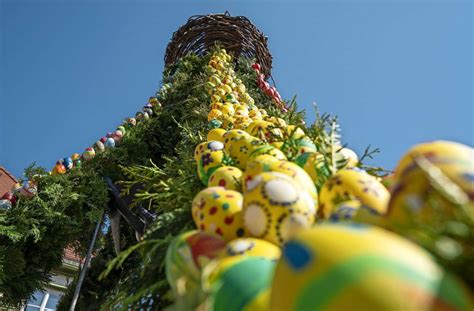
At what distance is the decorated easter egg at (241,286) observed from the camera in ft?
1.81

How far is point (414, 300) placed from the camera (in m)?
0.40

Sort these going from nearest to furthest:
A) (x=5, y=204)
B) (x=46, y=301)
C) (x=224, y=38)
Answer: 1. (x=5, y=204)
2. (x=224, y=38)
3. (x=46, y=301)

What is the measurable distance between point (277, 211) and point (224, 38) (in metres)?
4.25

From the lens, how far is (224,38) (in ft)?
15.5

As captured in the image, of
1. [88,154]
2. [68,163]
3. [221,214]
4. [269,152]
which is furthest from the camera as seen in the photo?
[88,154]

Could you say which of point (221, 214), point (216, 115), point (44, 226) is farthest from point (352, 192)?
point (44, 226)

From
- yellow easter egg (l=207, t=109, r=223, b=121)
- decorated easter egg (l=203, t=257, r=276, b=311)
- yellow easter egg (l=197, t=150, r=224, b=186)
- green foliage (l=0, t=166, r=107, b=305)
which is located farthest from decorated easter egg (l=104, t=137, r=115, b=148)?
decorated easter egg (l=203, t=257, r=276, b=311)

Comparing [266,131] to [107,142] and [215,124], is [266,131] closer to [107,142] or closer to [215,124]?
[215,124]

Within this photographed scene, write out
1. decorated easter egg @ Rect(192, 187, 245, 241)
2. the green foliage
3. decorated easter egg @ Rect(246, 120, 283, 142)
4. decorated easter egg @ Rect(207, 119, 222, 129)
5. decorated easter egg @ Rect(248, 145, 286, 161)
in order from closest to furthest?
decorated easter egg @ Rect(192, 187, 245, 241) → decorated easter egg @ Rect(248, 145, 286, 161) → decorated easter egg @ Rect(246, 120, 283, 142) → decorated easter egg @ Rect(207, 119, 222, 129) → the green foliage

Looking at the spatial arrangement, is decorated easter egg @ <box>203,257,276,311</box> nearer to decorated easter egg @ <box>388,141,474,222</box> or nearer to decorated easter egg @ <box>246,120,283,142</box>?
decorated easter egg @ <box>388,141,474,222</box>

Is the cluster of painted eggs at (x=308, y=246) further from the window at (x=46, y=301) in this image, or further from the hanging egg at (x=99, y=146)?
the window at (x=46, y=301)

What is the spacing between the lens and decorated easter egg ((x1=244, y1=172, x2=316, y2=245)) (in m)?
0.74

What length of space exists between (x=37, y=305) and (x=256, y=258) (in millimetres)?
5715

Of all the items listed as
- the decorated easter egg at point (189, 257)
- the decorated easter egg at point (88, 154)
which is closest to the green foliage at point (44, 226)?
the decorated easter egg at point (88, 154)
